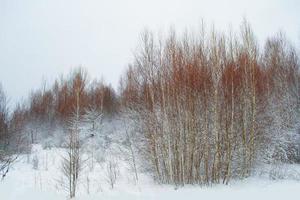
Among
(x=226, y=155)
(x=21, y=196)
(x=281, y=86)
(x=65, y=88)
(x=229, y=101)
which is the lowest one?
(x=21, y=196)

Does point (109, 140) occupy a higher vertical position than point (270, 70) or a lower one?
lower

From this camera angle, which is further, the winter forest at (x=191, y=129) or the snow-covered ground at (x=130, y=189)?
the winter forest at (x=191, y=129)

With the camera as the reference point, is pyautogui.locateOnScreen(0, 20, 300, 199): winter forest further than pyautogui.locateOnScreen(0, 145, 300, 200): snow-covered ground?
Yes

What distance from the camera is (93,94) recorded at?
26.5 m

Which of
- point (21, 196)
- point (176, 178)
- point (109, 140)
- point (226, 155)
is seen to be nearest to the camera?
point (21, 196)

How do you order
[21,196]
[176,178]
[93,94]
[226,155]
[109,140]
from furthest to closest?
[93,94] → [109,140] → [226,155] → [176,178] → [21,196]

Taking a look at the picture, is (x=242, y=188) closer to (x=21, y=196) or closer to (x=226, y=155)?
(x=226, y=155)

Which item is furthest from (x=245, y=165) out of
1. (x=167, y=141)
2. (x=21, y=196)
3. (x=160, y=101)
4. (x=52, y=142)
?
(x=52, y=142)

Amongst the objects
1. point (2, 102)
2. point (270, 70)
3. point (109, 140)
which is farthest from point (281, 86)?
point (2, 102)

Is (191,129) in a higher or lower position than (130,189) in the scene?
higher

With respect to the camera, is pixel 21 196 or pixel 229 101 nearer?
pixel 21 196

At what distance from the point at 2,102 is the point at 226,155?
8.93 metres

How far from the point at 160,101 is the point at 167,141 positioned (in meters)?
1.53

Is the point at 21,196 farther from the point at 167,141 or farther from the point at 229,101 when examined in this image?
the point at 229,101
